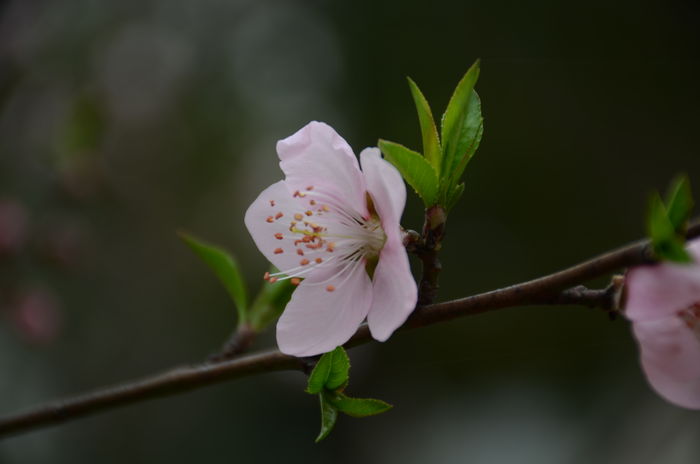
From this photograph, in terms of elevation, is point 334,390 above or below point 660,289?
below

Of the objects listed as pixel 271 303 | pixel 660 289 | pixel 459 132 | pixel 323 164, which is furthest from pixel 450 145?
pixel 271 303

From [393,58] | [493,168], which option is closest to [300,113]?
[393,58]

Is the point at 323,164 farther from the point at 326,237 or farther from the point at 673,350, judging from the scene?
the point at 673,350

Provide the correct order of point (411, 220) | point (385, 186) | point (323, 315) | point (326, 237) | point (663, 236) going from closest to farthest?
point (663, 236), point (385, 186), point (323, 315), point (326, 237), point (411, 220)

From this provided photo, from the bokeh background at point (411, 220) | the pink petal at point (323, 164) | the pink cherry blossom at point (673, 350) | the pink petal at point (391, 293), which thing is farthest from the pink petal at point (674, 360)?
the bokeh background at point (411, 220)

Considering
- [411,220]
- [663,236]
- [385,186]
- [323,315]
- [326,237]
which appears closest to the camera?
[663,236]

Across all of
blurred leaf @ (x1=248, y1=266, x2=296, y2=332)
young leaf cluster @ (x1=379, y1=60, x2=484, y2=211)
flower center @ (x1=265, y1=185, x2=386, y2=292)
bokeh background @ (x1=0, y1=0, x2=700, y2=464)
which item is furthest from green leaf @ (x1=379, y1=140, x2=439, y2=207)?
bokeh background @ (x1=0, y1=0, x2=700, y2=464)
